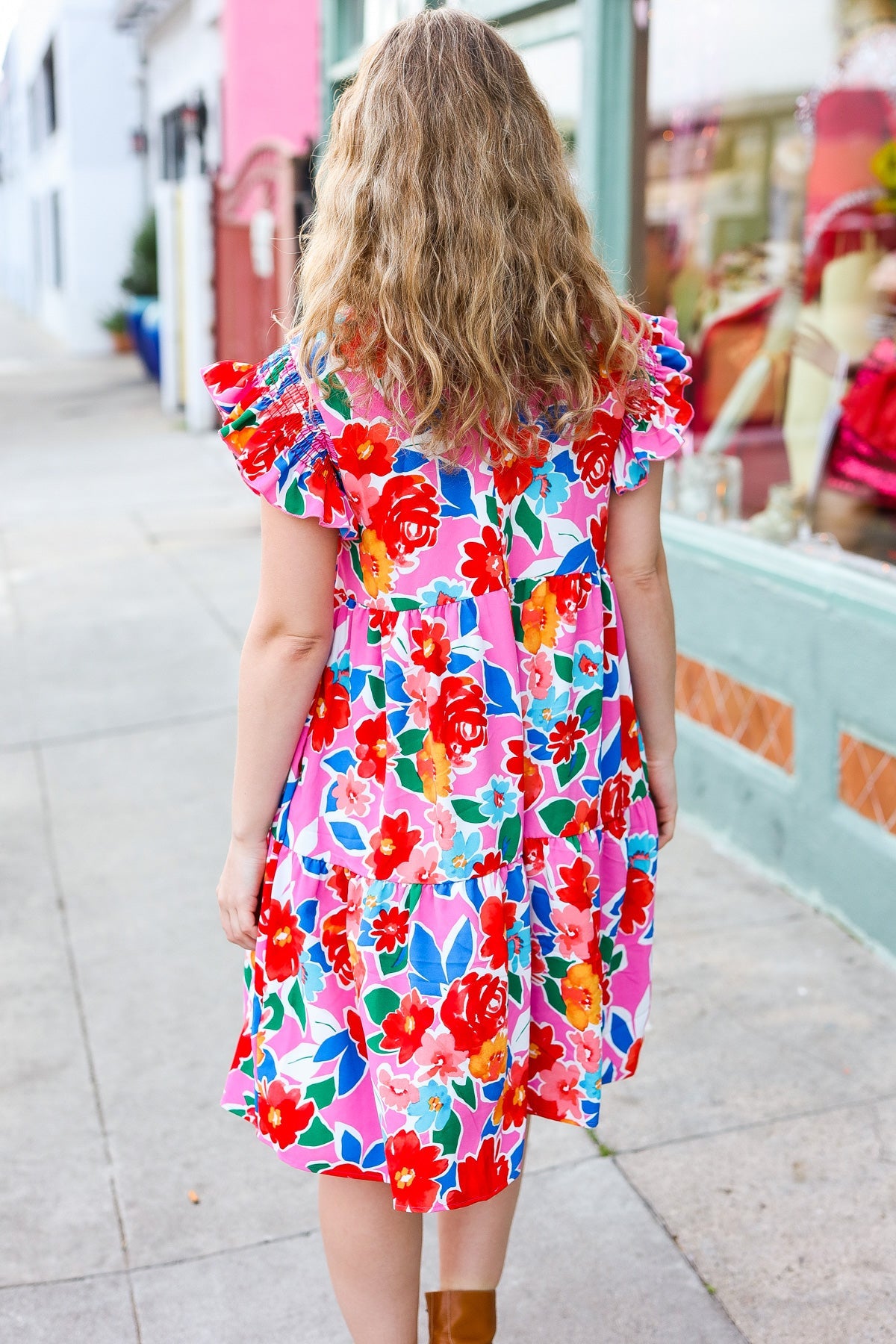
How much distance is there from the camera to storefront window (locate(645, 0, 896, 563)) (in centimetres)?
402

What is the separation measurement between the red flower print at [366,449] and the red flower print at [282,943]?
0.56m

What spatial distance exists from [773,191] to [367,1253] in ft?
11.8

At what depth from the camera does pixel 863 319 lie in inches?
162

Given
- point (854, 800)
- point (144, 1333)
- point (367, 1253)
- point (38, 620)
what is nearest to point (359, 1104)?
point (367, 1253)

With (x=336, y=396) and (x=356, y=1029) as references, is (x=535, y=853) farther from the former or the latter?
(x=336, y=396)

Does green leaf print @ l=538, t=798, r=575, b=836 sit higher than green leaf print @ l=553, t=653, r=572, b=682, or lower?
lower

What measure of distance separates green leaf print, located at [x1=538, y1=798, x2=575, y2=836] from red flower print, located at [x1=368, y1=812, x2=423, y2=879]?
167 millimetres

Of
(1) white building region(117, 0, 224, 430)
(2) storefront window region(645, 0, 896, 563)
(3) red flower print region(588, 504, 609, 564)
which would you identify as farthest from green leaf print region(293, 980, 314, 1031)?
(1) white building region(117, 0, 224, 430)

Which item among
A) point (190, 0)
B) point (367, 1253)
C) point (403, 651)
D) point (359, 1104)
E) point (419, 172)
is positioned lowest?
point (367, 1253)

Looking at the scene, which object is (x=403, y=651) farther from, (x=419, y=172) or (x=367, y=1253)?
(x=367, y=1253)

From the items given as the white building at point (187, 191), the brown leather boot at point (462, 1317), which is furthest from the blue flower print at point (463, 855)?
the white building at point (187, 191)

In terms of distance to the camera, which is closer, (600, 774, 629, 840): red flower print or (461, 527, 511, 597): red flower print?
(461, 527, 511, 597): red flower print

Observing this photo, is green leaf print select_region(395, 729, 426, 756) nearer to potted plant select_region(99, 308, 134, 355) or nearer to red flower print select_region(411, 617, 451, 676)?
red flower print select_region(411, 617, 451, 676)

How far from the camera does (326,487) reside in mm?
1599
